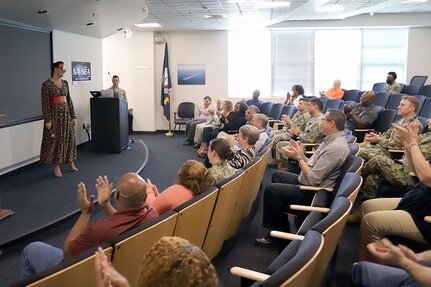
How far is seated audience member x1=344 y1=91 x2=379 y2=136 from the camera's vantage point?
6.11 metres

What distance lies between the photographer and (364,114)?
6211 mm

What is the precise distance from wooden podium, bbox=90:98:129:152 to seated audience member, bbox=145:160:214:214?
197 inches

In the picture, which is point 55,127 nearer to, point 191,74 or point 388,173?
point 388,173

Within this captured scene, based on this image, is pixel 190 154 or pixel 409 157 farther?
pixel 190 154

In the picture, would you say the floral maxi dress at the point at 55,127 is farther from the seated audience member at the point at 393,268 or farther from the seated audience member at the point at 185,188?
the seated audience member at the point at 393,268

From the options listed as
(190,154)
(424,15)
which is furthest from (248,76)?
(424,15)

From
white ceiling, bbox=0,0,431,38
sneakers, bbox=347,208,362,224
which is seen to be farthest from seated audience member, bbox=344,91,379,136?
sneakers, bbox=347,208,362,224

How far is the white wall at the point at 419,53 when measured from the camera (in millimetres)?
10562

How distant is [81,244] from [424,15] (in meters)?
10.9

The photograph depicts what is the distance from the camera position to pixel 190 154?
26.7ft

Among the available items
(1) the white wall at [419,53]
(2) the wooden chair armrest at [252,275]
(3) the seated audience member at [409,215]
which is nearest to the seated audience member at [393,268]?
(2) the wooden chair armrest at [252,275]

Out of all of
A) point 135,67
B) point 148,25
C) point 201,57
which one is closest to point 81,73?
point 148,25

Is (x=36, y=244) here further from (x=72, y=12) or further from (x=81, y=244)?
(x=72, y=12)

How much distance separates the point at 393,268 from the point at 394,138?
3257 millimetres
